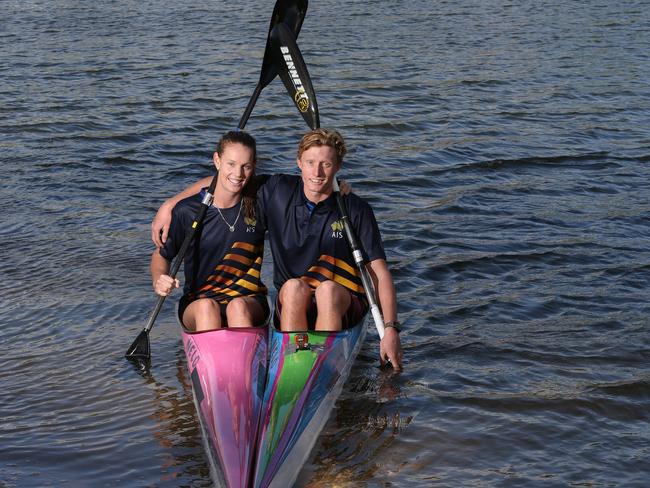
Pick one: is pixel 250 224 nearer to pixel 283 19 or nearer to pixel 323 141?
pixel 323 141

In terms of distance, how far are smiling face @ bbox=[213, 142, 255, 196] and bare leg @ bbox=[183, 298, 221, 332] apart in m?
0.63

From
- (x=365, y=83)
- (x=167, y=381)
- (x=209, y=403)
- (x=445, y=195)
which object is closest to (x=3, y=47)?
(x=365, y=83)

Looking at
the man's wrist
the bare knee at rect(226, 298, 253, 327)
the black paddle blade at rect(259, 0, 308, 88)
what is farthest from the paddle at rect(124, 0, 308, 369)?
the man's wrist

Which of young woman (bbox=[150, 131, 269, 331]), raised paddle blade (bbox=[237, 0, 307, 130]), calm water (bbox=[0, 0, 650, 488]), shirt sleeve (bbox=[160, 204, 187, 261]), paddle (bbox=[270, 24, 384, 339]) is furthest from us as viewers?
raised paddle blade (bbox=[237, 0, 307, 130])

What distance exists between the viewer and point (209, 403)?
4914 millimetres

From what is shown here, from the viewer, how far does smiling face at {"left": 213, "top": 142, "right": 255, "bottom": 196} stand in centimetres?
545

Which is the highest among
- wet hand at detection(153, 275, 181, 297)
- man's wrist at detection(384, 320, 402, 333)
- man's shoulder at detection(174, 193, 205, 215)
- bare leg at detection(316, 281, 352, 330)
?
man's shoulder at detection(174, 193, 205, 215)

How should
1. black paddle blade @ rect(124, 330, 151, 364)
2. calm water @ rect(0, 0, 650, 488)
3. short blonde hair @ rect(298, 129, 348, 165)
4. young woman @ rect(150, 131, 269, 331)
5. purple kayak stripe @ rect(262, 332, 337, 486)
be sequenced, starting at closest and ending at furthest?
1. purple kayak stripe @ rect(262, 332, 337, 486)
2. calm water @ rect(0, 0, 650, 488)
3. short blonde hair @ rect(298, 129, 348, 165)
4. young woman @ rect(150, 131, 269, 331)
5. black paddle blade @ rect(124, 330, 151, 364)

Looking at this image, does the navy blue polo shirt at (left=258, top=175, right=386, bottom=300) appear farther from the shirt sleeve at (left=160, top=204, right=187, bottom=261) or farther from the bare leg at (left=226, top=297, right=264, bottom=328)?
the shirt sleeve at (left=160, top=204, right=187, bottom=261)

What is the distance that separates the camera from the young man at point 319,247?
5492 mm

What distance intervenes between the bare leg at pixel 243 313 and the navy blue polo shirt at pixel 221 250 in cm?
14

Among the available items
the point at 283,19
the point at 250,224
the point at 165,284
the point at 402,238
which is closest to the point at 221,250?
the point at 250,224

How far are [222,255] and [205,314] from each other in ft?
1.36

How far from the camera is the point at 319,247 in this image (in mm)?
5723
